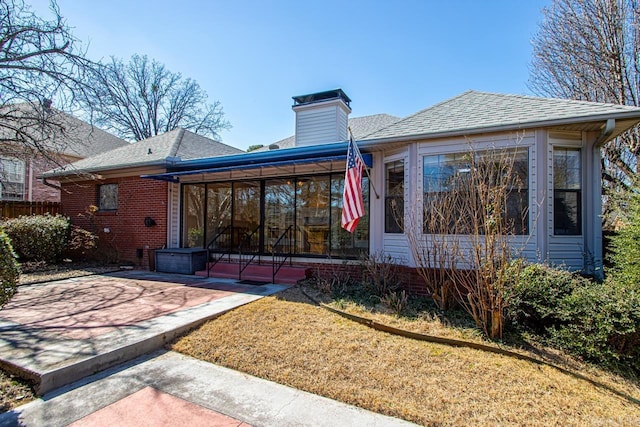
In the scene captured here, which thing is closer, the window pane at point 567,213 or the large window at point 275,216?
the window pane at point 567,213

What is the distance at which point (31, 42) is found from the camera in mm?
6973

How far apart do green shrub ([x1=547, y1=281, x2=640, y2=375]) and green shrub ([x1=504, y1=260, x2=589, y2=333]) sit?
0.59 feet

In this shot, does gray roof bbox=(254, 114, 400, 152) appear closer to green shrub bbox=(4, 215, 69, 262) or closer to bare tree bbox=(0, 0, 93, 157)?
bare tree bbox=(0, 0, 93, 157)

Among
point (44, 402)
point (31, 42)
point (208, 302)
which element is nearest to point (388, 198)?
point (208, 302)

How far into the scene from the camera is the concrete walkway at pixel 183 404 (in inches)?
110

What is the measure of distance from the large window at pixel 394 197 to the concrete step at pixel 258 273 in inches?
96.2

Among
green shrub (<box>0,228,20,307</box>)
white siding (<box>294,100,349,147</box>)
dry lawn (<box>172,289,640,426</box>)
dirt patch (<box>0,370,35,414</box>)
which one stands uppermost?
white siding (<box>294,100,349,147</box>)

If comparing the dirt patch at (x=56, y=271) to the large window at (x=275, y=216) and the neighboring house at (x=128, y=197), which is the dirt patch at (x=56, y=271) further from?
the large window at (x=275, y=216)

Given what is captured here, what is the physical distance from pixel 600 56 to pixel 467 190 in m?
9.74

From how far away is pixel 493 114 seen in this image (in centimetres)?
651

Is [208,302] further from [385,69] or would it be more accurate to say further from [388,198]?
[385,69]

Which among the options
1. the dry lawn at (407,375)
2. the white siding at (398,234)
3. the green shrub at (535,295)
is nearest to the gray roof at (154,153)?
the white siding at (398,234)

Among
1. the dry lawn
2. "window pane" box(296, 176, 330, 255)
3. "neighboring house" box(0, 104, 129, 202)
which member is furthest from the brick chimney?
the dry lawn

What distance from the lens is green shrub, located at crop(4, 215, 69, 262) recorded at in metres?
9.95
